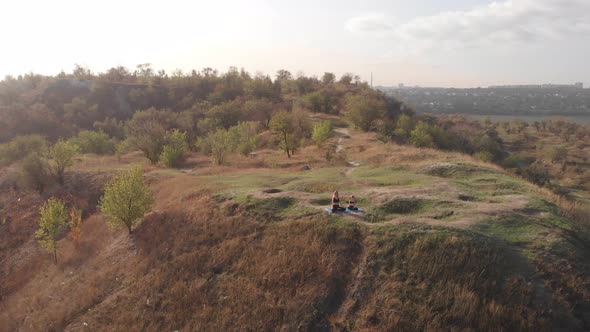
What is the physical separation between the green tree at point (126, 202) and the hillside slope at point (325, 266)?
23.7 inches

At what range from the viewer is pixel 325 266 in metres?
9.57

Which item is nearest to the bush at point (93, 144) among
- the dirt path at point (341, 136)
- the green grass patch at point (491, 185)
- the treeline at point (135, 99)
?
the treeline at point (135, 99)

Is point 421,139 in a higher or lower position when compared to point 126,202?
higher

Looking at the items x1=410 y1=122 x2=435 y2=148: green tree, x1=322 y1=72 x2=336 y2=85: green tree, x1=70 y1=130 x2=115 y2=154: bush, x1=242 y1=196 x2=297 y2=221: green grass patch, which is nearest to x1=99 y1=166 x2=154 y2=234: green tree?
x1=242 y1=196 x2=297 y2=221: green grass patch

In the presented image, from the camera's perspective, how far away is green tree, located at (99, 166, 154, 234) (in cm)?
1367

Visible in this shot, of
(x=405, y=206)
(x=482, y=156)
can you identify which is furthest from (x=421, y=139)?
(x=405, y=206)

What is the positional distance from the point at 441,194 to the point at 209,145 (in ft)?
71.8

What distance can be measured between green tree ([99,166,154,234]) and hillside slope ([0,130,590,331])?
60 cm

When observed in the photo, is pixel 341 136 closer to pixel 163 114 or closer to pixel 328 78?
pixel 163 114

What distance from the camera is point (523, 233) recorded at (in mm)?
9734

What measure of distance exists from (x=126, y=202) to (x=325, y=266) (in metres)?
8.35

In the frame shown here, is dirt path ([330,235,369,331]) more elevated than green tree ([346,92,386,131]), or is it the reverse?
green tree ([346,92,386,131])

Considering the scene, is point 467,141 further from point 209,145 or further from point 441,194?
point 441,194

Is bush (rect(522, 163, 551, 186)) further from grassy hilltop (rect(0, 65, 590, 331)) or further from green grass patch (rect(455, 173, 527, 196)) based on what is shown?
green grass patch (rect(455, 173, 527, 196))
